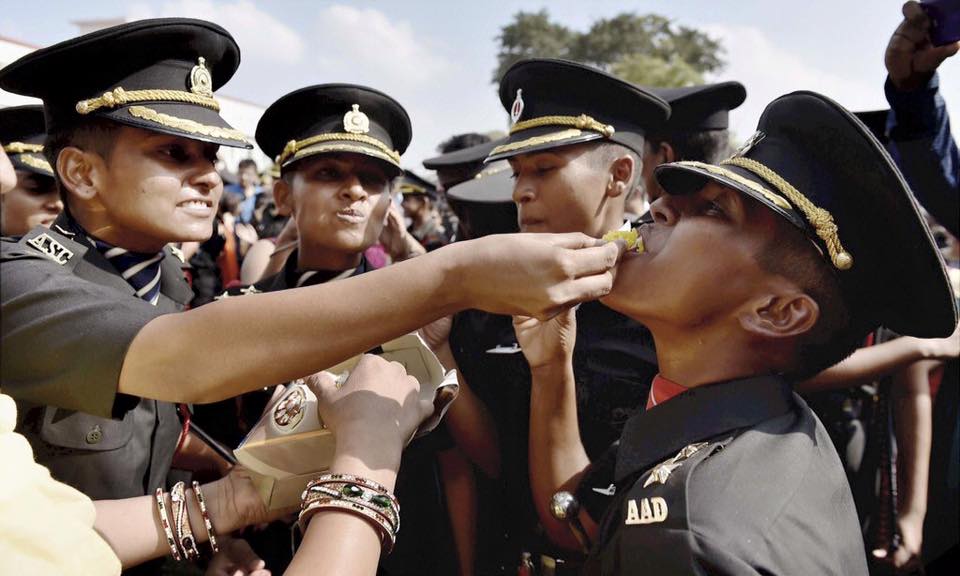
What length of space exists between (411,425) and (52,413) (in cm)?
115

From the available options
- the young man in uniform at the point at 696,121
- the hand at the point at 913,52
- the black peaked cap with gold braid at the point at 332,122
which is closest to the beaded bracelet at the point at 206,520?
the black peaked cap with gold braid at the point at 332,122

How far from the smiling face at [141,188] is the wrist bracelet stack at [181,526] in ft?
2.97

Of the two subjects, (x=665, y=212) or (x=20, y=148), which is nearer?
(x=665, y=212)

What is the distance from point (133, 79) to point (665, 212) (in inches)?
72.9

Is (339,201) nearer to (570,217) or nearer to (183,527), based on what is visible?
(570,217)

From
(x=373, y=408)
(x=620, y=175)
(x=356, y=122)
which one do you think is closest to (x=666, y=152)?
(x=620, y=175)

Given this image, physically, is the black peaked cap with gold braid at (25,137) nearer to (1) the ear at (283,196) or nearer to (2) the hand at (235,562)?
(1) the ear at (283,196)

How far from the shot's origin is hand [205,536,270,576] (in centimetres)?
235

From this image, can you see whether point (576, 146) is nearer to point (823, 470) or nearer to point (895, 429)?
point (823, 470)

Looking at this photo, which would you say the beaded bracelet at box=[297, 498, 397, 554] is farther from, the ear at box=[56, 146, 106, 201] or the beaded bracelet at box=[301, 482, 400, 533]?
the ear at box=[56, 146, 106, 201]

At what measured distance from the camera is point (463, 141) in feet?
22.5

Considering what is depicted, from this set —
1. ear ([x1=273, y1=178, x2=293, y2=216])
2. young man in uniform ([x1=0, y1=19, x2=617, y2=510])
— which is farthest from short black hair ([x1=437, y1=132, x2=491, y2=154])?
young man in uniform ([x1=0, y1=19, x2=617, y2=510])

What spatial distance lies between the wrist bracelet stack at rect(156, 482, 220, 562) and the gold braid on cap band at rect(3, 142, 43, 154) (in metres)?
2.90

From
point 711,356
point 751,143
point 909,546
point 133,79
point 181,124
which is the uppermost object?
point 751,143
